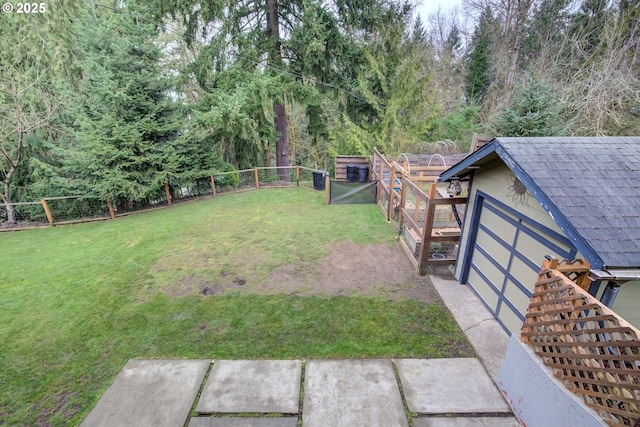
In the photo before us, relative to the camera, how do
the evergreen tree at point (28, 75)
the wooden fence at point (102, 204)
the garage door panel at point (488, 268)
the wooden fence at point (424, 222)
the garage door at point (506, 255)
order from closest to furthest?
1. the garage door at point (506, 255)
2. the garage door panel at point (488, 268)
3. the wooden fence at point (424, 222)
4. the evergreen tree at point (28, 75)
5. the wooden fence at point (102, 204)

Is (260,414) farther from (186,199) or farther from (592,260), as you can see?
(186,199)

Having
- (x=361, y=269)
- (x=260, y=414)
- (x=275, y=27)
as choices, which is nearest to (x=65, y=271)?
(x=260, y=414)

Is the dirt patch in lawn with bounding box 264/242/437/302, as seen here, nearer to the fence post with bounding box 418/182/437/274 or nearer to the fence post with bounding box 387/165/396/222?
the fence post with bounding box 418/182/437/274

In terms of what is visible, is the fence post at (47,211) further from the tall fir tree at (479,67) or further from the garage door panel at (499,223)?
the tall fir tree at (479,67)

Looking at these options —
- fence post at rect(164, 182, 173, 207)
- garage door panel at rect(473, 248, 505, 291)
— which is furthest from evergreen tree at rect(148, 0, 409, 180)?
garage door panel at rect(473, 248, 505, 291)

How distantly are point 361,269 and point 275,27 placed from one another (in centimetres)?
1082

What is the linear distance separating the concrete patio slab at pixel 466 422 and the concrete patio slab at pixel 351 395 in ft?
0.71

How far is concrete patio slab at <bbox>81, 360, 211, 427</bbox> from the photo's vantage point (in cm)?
327

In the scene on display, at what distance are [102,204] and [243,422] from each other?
10.6 metres

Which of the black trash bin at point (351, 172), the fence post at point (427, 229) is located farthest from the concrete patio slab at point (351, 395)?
the black trash bin at point (351, 172)

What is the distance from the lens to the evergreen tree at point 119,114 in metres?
9.49

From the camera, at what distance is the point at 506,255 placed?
448 centimetres

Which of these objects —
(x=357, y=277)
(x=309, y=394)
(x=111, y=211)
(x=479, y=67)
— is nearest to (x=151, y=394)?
(x=309, y=394)

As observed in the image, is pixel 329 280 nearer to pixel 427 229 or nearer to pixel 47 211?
pixel 427 229
